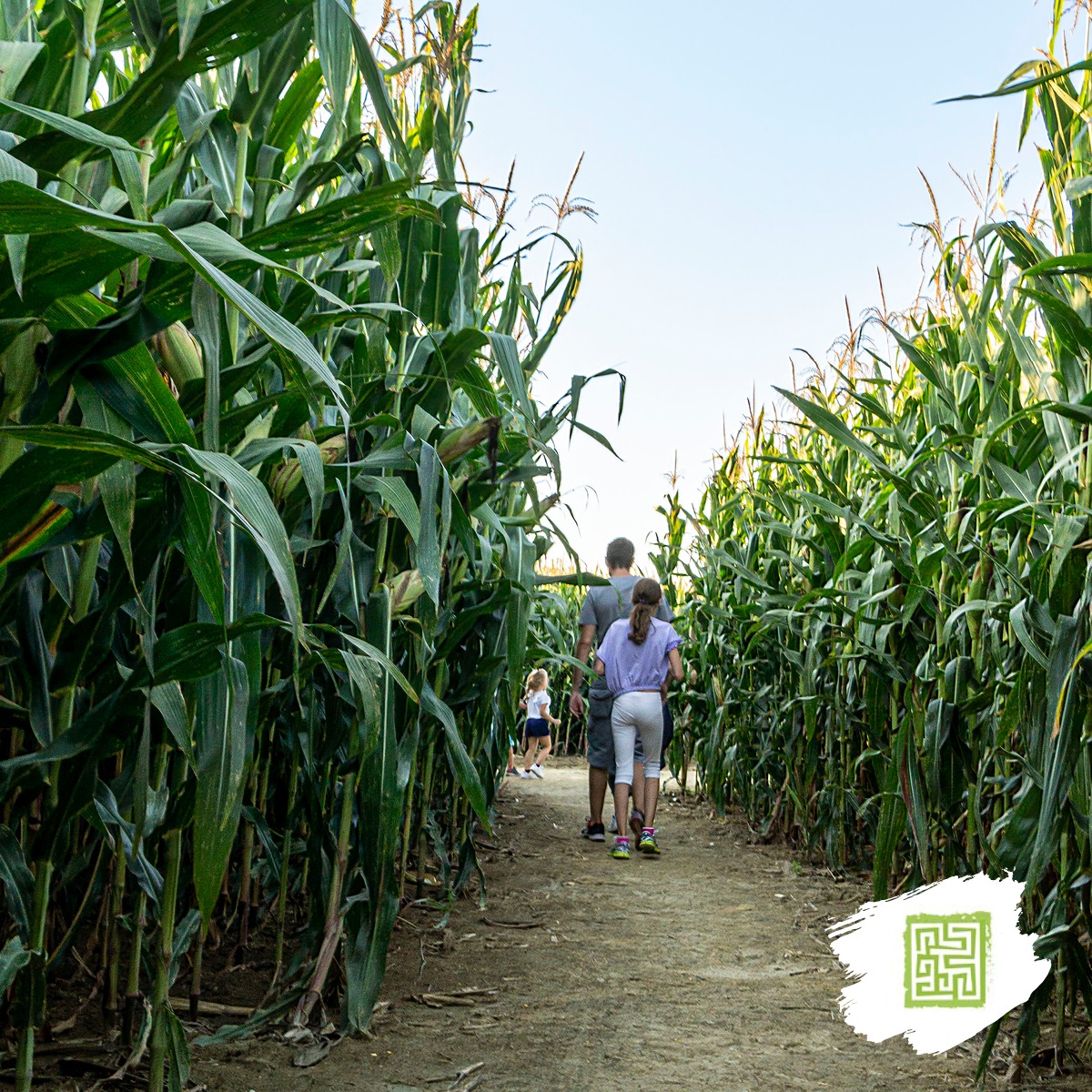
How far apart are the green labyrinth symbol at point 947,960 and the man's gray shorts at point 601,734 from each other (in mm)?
2836

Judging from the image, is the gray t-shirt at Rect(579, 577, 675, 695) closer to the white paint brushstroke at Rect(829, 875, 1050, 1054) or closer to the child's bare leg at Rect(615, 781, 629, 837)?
the child's bare leg at Rect(615, 781, 629, 837)

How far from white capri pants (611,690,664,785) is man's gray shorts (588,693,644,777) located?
22 centimetres

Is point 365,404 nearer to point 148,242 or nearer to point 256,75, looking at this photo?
point 256,75

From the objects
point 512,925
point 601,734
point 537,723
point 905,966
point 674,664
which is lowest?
point 512,925

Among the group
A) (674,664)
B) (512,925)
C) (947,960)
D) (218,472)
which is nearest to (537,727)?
(674,664)

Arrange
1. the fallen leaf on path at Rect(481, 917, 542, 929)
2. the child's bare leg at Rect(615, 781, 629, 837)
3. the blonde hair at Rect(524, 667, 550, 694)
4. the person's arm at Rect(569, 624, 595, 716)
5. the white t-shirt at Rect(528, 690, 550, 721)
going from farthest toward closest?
the blonde hair at Rect(524, 667, 550, 694) < the white t-shirt at Rect(528, 690, 550, 721) < the person's arm at Rect(569, 624, 595, 716) < the child's bare leg at Rect(615, 781, 629, 837) < the fallen leaf on path at Rect(481, 917, 542, 929)

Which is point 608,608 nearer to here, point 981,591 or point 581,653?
point 581,653

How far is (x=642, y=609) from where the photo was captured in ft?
16.1

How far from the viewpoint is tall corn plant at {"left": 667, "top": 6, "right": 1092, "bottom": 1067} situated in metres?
1.94

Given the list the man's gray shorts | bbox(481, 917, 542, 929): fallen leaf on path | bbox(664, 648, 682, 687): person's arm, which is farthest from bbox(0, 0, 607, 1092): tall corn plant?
the man's gray shorts

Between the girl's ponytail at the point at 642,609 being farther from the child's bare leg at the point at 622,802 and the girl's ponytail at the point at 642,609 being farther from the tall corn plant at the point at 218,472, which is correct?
the tall corn plant at the point at 218,472

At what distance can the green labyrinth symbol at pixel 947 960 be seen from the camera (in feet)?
7.10

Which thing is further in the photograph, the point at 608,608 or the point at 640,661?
the point at 608,608

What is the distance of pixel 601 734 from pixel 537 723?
4237 millimetres
